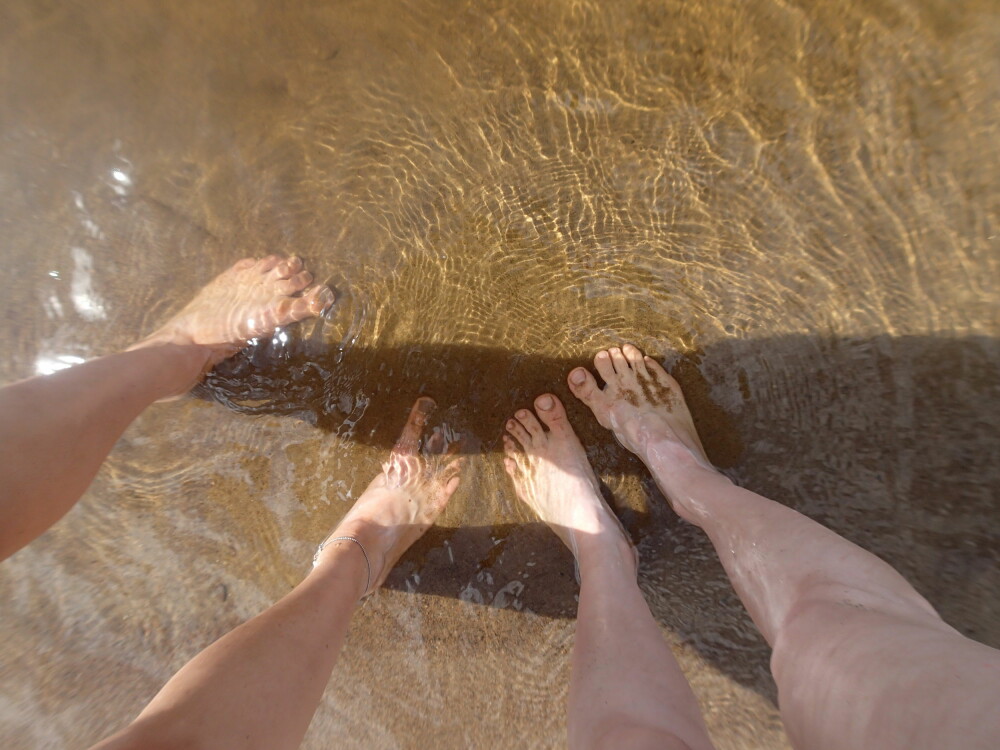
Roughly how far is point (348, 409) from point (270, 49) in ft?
4.89

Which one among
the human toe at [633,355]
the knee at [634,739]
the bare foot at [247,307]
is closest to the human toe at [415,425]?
the bare foot at [247,307]

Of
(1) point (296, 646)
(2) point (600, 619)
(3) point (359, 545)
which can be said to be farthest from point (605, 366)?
(1) point (296, 646)

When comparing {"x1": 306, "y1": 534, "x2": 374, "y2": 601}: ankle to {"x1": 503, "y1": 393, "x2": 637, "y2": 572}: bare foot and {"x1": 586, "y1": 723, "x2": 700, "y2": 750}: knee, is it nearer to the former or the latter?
{"x1": 503, "y1": 393, "x2": 637, "y2": 572}: bare foot

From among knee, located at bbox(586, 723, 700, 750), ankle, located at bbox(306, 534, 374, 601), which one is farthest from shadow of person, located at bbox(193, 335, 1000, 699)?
knee, located at bbox(586, 723, 700, 750)

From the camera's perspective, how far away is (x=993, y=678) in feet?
2.81

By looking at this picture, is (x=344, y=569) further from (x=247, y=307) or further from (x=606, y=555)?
(x=247, y=307)

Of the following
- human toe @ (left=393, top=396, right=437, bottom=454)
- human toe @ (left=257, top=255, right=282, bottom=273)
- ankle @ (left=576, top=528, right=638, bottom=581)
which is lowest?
ankle @ (left=576, top=528, right=638, bottom=581)

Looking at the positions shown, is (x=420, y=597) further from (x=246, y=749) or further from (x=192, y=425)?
(x=192, y=425)

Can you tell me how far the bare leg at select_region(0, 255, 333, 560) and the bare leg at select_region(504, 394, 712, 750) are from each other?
109cm

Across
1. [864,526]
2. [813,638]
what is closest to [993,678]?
[813,638]

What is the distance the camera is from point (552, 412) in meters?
2.30

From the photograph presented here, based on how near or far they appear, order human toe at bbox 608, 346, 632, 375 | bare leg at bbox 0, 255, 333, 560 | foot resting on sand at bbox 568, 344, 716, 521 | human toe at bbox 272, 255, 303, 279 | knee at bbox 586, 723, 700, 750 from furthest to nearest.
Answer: human toe at bbox 272, 255, 303, 279
human toe at bbox 608, 346, 632, 375
foot resting on sand at bbox 568, 344, 716, 521
bare leg at bbox 0, 255, 333, 560
knee at bbox 586, 723, 700, 750

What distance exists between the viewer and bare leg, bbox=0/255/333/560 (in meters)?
1.56

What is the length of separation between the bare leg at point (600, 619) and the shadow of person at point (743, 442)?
103 millimetres
